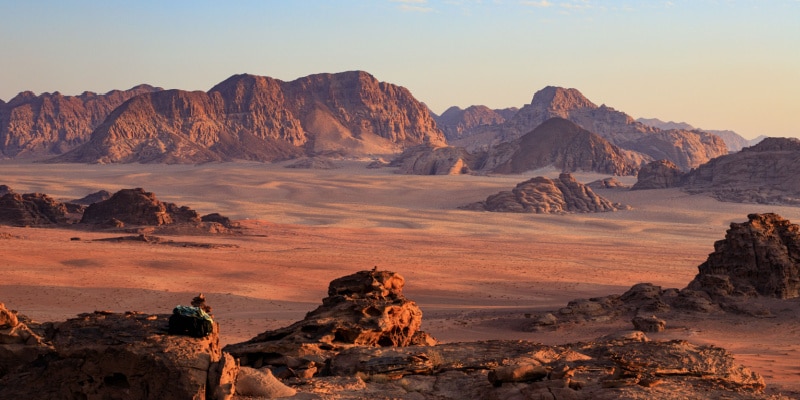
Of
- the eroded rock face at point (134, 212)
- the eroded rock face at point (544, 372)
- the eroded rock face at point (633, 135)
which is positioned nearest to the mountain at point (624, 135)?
the eroded rock face at point (633, 135)

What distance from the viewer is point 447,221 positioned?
75.2m

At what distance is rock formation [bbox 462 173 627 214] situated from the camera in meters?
84.9

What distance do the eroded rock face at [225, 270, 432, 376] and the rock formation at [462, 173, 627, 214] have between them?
66.9 meters

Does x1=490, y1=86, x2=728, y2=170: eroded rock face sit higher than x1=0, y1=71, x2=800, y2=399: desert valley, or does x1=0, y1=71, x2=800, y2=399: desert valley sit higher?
x1=490, y1=86, x2=728, y2=170: eroded rock face

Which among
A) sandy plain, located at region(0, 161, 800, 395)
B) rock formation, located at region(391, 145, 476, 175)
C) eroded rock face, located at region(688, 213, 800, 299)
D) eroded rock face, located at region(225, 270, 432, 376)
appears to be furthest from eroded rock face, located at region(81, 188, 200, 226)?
rock formation, located at region(391, 145, 476, 175)

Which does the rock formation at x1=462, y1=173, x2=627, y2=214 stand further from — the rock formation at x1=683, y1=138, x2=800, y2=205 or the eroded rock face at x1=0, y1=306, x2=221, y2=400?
the eroded rock face at x1=0, y1=306, x2=221, y2=400

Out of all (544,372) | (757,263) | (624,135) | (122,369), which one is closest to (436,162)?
(624,135)

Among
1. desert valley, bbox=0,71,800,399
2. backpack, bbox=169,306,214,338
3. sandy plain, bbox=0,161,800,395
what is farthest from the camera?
sandy plain, bbox=0,161,800,395

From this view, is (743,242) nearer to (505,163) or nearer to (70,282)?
(70,282)

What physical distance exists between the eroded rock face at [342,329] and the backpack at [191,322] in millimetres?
2946

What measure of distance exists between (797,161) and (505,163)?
1748 inches

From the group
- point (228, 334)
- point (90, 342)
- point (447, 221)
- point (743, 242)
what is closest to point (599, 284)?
point (743, 242)

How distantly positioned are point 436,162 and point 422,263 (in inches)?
3434

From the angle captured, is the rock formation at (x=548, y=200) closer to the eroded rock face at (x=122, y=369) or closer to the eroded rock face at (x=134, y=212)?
the eroded rock face at (x=134, y=212)
